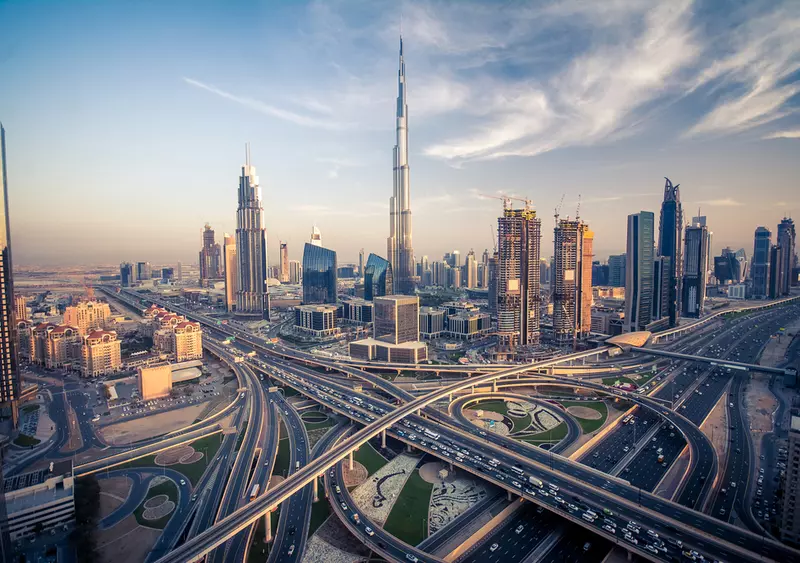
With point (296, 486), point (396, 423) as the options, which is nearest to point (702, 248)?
point (396, 423)

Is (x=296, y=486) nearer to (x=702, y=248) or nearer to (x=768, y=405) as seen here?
(x=768, y=405)

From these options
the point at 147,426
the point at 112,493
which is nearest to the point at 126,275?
the point at 147,426

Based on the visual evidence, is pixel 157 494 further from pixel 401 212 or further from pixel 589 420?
pixel 401 212

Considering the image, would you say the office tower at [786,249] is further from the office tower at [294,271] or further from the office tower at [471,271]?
the office tower at [294,271]

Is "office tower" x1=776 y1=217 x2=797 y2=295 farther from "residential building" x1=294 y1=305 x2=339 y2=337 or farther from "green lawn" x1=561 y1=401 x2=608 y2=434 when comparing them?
"residential building" x1=294 y1=305 x2=339 y2=337

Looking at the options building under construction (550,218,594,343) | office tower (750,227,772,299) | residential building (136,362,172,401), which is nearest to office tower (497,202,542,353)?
building under construction (550,218,594,343)
